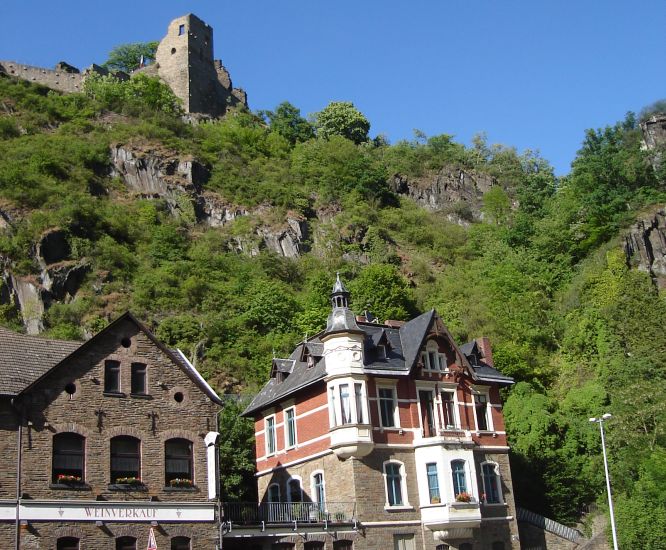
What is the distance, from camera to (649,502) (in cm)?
3838

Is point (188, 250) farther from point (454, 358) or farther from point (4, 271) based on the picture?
point (454, 358)

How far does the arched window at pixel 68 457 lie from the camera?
2700cm

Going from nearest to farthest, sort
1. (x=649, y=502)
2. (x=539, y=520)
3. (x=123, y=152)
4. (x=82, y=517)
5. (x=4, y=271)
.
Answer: (x=82, y=517) < (x=649, y=502) < (x=539, y=520) < (x=4, y=271) < (x=123, y=152)

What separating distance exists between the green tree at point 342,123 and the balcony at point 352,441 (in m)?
81.9

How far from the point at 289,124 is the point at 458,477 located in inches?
3244

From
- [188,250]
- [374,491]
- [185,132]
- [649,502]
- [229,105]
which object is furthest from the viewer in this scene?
[229,105]

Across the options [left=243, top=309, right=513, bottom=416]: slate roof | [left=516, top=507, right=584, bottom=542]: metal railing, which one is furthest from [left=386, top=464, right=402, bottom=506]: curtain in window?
[left=516, top=507, right=584, bottom=542]: metal railing

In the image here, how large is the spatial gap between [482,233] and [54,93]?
168 feet

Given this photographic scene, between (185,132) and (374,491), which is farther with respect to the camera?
(185,132)

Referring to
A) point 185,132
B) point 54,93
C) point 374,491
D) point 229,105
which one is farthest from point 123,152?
point 374,491

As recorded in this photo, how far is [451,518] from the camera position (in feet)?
116

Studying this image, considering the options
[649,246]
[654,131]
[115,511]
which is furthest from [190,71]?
[115,511]

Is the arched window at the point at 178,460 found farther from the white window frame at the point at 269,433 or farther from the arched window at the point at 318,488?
the white window frame at the point at 269,433

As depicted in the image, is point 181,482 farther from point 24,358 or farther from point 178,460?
point 24,358
